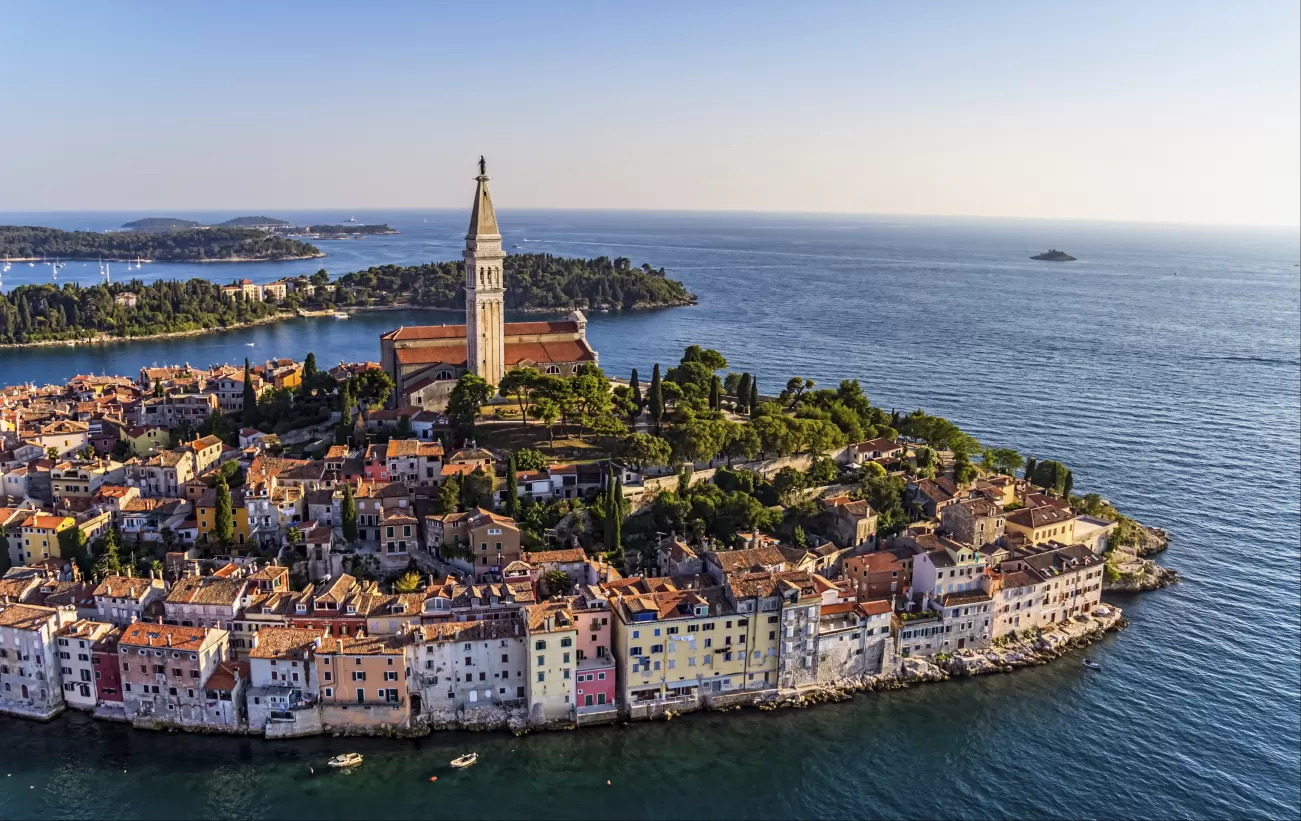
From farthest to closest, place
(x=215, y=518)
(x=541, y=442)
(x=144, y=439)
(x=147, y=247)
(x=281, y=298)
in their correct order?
(x=147, y=247), (x=281, y=298), (x=144, y=439), (x=541, y=442), (x=215, y=518)

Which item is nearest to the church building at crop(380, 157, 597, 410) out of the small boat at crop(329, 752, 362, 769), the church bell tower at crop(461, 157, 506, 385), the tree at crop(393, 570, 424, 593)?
the church bell tower at crop(461, 157, 506, 385)

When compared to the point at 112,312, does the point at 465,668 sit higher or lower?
lower

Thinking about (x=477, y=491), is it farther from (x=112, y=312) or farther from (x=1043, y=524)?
(x=112, y=312)

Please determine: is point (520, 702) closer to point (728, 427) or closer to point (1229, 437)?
point (728, 427)

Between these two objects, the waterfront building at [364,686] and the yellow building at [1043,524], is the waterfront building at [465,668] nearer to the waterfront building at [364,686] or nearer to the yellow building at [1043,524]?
the waterfront building at [364,686]

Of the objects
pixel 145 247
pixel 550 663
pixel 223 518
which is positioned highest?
pixel 145 247

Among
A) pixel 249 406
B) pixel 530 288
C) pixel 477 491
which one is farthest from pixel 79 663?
pixel 530 288

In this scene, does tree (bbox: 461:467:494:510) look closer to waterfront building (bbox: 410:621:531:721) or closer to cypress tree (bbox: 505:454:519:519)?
cypress tree (bbox: 505:454:519:519)
